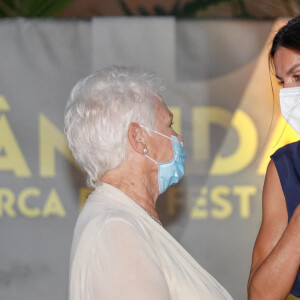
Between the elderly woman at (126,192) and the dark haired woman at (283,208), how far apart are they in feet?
Result: 0.77

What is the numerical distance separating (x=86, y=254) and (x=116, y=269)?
0.11 m

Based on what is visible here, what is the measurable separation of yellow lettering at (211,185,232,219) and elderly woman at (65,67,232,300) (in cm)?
173

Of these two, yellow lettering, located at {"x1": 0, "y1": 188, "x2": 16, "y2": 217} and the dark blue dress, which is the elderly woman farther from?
yellow lettering, located at {"x1": 0, "y1": 188, "x2": 16, "y2": 217}

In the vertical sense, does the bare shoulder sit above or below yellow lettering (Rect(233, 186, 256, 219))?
above

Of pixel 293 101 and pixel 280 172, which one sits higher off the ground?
pixel 293 101

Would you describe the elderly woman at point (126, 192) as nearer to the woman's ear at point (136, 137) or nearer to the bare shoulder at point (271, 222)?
the woman's ear at point (136, 137)

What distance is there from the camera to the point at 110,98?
7.55 ft

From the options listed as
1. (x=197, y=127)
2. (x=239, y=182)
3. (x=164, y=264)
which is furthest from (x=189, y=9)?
(x=164, y=264)

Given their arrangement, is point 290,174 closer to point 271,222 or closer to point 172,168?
point 271,222

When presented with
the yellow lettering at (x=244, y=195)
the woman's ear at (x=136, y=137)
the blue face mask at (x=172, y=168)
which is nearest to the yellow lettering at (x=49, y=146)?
the yellow lettering at (x=244, y=195)

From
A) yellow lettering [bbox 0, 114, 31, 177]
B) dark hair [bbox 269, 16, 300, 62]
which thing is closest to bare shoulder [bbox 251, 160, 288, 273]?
dark hair [bbox 269, 16, 300, 62]

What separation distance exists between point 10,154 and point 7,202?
248mm

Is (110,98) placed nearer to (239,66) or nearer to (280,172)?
(280,172)

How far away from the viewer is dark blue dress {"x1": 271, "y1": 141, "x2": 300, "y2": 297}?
2.64 meters
